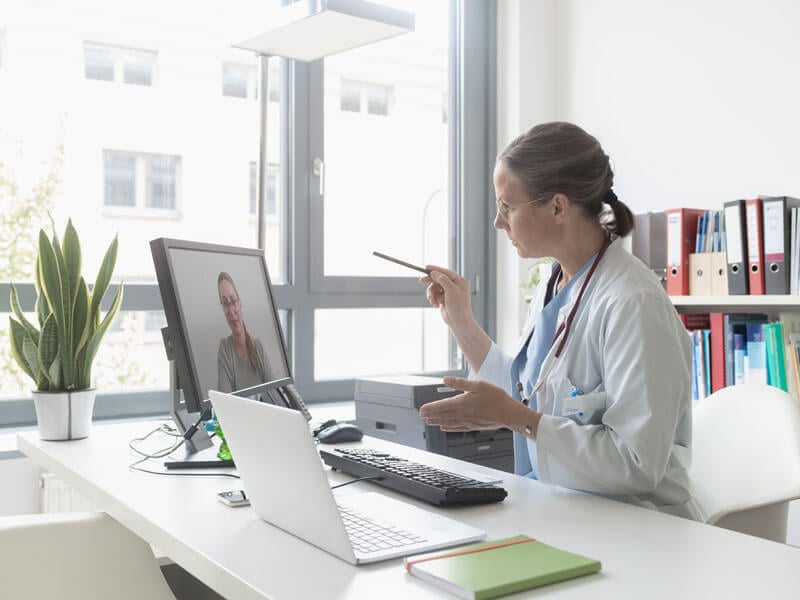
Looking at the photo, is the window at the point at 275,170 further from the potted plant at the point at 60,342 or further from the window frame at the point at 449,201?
the potted plant at the point at 60,342

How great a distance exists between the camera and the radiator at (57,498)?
2375 mm

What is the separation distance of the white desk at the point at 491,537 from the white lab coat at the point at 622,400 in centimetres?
7

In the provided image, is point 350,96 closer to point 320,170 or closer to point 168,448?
point 320,170

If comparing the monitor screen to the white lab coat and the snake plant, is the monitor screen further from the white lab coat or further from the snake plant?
the white lab coat

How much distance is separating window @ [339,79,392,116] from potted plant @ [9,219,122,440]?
1.59 metres

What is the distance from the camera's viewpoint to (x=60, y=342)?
188 cm

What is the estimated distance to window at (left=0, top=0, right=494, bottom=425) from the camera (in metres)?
2.66

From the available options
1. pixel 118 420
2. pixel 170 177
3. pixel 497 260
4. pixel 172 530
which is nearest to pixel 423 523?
pixel 172 530

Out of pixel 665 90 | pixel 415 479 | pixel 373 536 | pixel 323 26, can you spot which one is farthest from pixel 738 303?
pixel 373 536

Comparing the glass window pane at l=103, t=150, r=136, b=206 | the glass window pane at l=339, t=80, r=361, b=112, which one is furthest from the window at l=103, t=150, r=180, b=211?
the glass window pane at l=339, t=80, r=361, b=112

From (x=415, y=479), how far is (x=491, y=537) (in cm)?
23

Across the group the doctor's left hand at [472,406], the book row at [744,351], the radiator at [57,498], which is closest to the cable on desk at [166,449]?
the doctor's left hand at [472,406]

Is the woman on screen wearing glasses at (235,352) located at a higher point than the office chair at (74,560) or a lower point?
higher

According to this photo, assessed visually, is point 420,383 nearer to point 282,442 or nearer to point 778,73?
point 282,442
